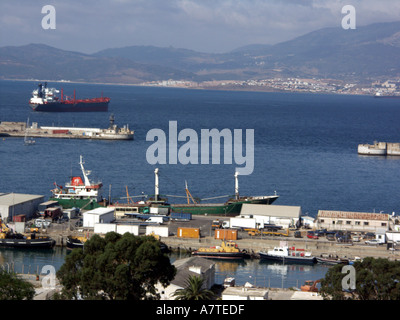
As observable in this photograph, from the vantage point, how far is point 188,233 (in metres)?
26.8

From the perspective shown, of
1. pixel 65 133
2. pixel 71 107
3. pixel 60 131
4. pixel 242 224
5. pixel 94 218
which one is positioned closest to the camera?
pixel 94 218

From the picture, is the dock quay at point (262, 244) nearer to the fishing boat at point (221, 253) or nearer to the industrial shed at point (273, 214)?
the fishing boat at point (221, 253)

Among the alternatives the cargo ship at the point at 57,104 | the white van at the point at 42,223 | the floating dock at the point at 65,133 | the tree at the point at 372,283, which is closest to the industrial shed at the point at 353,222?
the white van at the point at 42,223

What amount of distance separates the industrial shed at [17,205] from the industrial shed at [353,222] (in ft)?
38.7

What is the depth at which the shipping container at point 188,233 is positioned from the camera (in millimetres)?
26750

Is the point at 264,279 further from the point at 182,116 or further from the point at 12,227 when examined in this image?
the point at 182,116

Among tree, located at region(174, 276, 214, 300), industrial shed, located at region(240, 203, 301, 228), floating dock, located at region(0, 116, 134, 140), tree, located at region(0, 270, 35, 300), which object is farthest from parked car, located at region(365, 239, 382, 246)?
floating dock, located at region(0, 116, 134, 140)

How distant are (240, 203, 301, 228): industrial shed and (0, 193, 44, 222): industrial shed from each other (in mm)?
8676

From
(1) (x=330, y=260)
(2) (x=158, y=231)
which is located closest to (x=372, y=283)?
(1) (x=330, y=260)

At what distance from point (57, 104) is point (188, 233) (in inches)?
3319

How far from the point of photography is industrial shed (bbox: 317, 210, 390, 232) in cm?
2842

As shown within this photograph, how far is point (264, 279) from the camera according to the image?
2280 cm

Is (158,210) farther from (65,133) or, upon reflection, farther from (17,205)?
(65,133)
